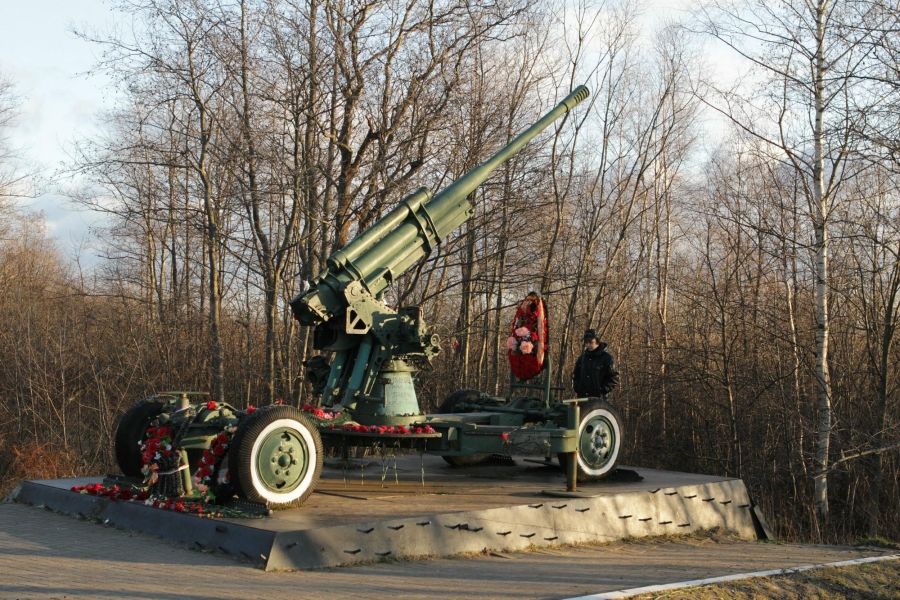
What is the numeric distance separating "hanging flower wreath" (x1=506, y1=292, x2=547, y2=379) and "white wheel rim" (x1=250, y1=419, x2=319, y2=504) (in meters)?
3.61

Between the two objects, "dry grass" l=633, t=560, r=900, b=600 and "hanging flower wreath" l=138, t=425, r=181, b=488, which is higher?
"hanging flower wreath" l=138, t=425, r=181, b=488

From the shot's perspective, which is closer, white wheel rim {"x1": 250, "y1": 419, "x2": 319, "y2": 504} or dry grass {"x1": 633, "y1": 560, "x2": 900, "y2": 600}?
dry grass {"x1": 633, "y1": 560, "x2": 900, "y2": 600}

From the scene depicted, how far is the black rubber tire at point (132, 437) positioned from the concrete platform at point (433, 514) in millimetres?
662

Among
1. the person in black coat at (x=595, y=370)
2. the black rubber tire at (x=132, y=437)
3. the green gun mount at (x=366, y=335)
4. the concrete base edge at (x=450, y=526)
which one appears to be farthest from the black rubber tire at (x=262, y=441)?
the person in black coat at (x=595, y=370)

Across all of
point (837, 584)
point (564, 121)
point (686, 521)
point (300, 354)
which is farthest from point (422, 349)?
point (564, 121)

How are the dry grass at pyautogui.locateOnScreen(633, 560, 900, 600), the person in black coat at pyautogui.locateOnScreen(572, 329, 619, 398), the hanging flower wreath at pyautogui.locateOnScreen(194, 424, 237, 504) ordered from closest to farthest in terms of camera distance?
the dry grass at pyautogui.locateOnScreen(633, 560, 900, 600) < the hanging flower wreath at pyautogui.locateOnScreen(194, 424, 237, 504) < the person in black coat at pyautogui.locateOnScreen(572, 329, 619, 398)

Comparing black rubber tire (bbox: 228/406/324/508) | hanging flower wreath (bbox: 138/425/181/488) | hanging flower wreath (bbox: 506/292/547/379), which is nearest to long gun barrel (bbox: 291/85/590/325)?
hanging flower wreath (bbox: 506/292/547/379)

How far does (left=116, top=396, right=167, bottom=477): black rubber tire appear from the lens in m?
9.55

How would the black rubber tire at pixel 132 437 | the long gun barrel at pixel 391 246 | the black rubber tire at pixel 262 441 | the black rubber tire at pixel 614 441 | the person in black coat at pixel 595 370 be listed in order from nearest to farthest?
the black rubber tire at pixel 262 441 → the black rubber tire at pixel 132 437 → the long gun barrel at pixel 391 246 → the black rubber tire at pixel 614 441 → the person in black coat at pixel 595 370

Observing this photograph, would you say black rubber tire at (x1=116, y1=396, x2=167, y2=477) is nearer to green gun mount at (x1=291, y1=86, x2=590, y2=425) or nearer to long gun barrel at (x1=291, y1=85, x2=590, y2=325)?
green gun mount at (x1=291, y1=86, x2=590, y2=425)

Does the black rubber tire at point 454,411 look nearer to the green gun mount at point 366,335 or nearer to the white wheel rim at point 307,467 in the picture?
the green gun mount at point 366,335

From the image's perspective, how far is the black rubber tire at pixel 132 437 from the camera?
955cm

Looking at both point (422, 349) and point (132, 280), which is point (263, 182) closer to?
point (422, 349)

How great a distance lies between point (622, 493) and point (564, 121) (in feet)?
46.0
